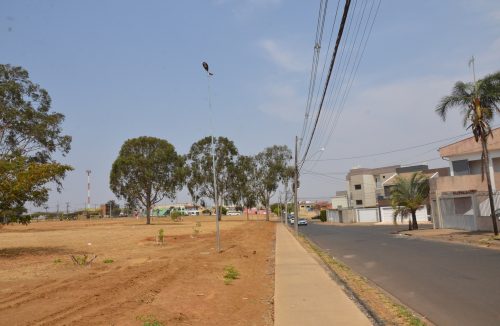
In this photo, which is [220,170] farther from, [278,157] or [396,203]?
[396,203]

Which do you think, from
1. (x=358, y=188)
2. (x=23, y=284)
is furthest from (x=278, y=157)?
(x=23, y=284)

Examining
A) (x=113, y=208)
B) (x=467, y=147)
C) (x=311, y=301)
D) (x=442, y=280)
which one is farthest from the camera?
(x=113, y=208)

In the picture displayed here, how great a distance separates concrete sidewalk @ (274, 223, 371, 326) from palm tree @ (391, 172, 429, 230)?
1014 inches

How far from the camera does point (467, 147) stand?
41.3m

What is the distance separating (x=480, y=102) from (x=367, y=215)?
5021 centimetres

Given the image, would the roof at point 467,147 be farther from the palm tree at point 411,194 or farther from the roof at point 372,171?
the roof at point 372,171

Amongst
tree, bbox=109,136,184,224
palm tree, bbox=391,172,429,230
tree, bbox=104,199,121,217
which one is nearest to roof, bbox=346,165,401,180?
tree, bbox=109,136,184,224

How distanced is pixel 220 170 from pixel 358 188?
109ft

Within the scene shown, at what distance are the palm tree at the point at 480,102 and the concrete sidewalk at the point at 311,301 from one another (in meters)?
16.0

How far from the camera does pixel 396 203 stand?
3825 cm

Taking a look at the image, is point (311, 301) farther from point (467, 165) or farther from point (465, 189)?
point (467, 165)

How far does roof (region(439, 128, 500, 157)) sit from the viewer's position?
126 ft

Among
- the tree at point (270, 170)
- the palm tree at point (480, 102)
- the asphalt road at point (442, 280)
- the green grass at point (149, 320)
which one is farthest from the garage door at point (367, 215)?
the green grass at point (149, 320)

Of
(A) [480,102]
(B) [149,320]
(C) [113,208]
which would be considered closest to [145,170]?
(A) [480,102]
